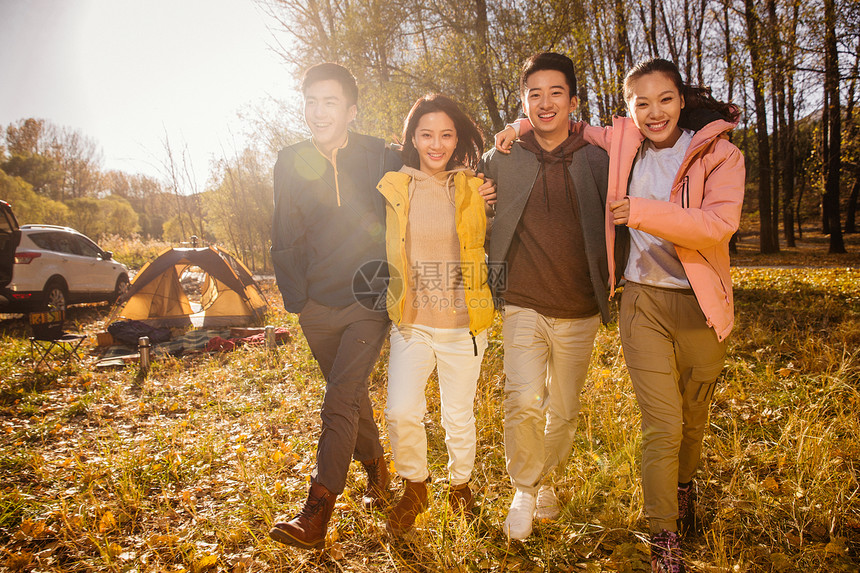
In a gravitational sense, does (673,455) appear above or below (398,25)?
below

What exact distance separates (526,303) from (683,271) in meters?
0.78

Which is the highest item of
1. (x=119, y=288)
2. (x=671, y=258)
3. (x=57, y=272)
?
(x=57, y=272)

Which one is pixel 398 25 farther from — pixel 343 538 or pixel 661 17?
pixel 661 17

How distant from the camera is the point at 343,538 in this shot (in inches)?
106

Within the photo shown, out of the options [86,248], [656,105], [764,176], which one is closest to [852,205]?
[764,176]

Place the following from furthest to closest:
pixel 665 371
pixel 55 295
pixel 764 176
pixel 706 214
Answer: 1. pixel 764 176
2. pixel 55 295
3. pixel 665 371
4. pixel 706 214

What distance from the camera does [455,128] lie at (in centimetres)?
273

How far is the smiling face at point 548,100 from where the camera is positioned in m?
2.50

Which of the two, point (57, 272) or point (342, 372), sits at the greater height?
point (57, 272)

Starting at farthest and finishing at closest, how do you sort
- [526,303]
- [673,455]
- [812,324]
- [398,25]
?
[398,25]
[812,324]
[526,303]
[673,455]

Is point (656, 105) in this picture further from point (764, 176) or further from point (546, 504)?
point (764, 176)

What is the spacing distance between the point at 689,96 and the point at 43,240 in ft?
40.6

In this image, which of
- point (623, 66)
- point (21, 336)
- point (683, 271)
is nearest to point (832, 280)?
point (623, 66)

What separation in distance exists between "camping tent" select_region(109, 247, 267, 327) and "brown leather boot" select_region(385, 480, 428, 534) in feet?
24.9
